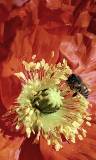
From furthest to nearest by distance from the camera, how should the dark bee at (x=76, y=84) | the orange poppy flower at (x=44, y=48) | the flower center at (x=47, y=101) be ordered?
the dark bee at (x=76, y=84)
the flower center at (x=47, y=101)
the orange poppy flower at (x=44, y=48)

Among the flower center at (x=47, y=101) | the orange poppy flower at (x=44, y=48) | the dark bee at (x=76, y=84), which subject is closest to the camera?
the orange poppy flower at (x=44, y=48)

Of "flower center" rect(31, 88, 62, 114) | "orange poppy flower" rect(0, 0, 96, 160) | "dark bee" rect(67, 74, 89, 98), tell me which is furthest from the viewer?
"dark bee" rect(67, 74, 89, 98)

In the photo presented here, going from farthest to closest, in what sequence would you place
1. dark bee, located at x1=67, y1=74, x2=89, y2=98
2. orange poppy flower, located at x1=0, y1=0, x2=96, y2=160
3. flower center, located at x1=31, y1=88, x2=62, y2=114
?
dark bee, located at x1=67, y1=74, x2=89, y2=98
flower center, located at x1=31, y1=88, x2=62, y2=114
orange poppy flower, located at x1=0, y1=0, x2=96, y2=160

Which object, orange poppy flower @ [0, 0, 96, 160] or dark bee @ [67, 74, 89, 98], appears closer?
orange poppy flower @ [0, 0, 96, 160]

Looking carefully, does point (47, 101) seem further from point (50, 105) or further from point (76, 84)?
point (76, 84)

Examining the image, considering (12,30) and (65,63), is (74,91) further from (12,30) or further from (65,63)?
(12,30)
